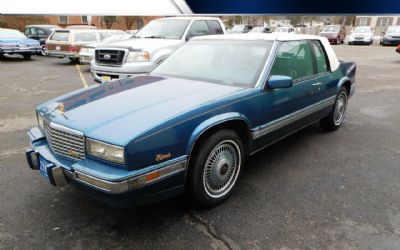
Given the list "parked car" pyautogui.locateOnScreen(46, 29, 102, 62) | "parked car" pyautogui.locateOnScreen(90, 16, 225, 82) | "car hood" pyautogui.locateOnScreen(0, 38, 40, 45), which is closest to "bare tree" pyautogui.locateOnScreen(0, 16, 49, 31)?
"car hood" pyautogui.locateOnScreen(0, 38, 40, 45)

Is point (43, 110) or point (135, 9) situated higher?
point (135, 9)

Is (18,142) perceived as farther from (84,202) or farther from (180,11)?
(180,11)

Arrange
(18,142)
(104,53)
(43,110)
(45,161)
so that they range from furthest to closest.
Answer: (104,53)
(18,142)
(43,110)
(45,161)

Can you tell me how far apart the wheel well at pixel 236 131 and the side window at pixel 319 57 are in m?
1.77

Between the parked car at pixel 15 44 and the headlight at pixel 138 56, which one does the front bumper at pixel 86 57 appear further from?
the headlight at pixel 138 56

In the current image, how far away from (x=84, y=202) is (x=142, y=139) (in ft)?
3.81

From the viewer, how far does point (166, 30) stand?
8.31 m

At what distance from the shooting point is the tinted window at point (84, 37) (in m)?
14.0

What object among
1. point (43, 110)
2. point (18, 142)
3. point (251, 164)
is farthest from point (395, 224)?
point (18, 142)

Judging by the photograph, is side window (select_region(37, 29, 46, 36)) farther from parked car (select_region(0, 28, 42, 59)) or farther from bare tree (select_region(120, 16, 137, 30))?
bare tree (select_region(120, 16, 137, 30))

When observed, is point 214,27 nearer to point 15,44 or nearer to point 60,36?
point 60,36

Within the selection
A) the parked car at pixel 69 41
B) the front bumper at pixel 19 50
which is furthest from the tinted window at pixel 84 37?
the front bumper at pixel 19 50

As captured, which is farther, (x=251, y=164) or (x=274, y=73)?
(x=251, y=164)

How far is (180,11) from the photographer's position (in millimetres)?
1433
